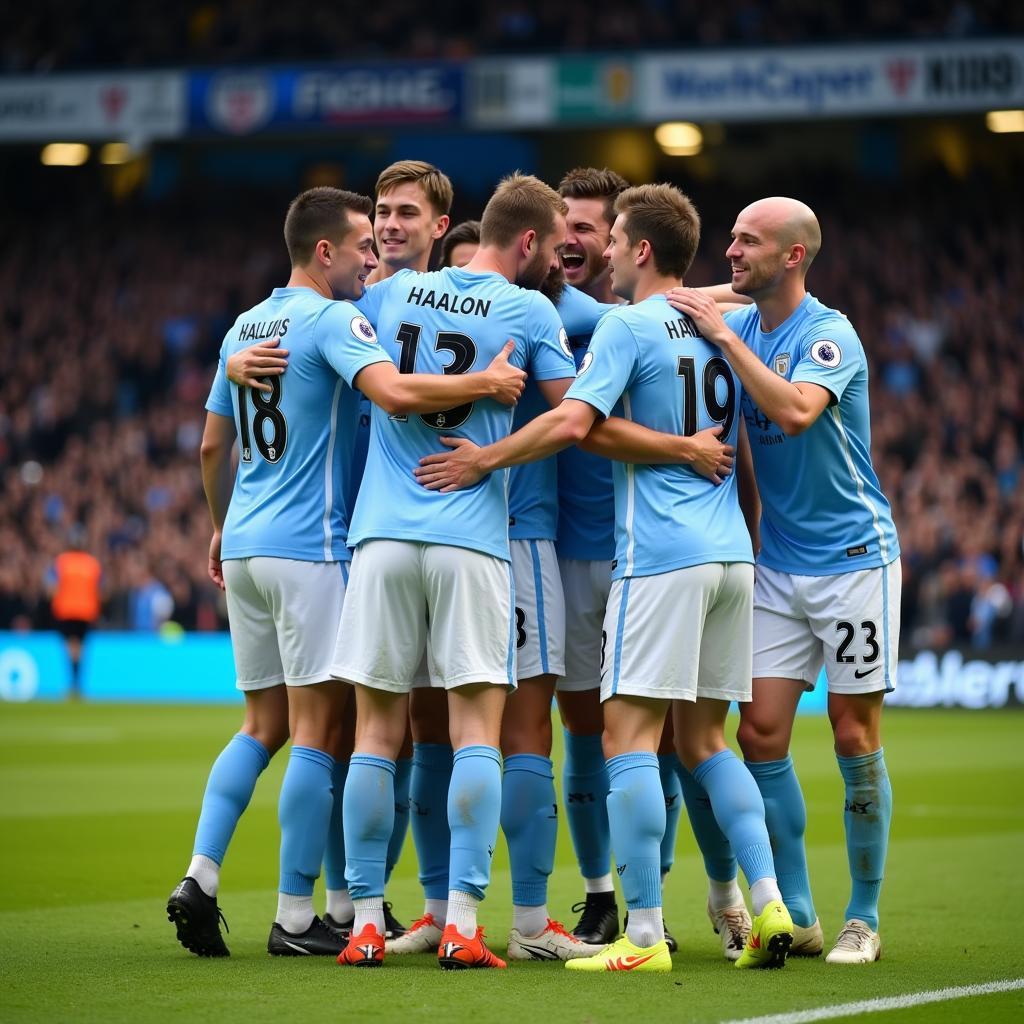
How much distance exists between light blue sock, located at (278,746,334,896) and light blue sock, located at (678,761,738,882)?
4.29 ft

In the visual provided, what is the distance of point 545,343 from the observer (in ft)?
19.1

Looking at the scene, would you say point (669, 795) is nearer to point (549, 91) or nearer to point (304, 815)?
point (304, 815)

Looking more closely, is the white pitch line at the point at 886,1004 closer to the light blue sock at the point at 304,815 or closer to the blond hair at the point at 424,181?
the light blue sock at the point at 304,815

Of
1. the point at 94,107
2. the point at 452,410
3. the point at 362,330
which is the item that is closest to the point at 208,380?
the point at 94,107

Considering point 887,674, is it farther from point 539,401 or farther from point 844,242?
point 844,242

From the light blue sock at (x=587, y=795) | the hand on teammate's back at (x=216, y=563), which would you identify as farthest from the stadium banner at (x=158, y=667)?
the light blue sock at (x=587, y=795)

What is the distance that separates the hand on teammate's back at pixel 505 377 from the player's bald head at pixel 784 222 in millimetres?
1002

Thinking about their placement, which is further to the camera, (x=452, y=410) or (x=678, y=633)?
(x=452, y=410)

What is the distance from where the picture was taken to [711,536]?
5.68m

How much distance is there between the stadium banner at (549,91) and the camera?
1054 inches

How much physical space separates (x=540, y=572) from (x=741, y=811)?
1.10 metres

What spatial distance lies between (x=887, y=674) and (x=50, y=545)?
2222cm

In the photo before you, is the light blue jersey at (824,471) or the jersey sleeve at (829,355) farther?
the light blue jersey at (824,471)

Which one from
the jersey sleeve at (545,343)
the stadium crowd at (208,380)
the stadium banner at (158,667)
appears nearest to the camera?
the jersey sleeve at (545,343)
